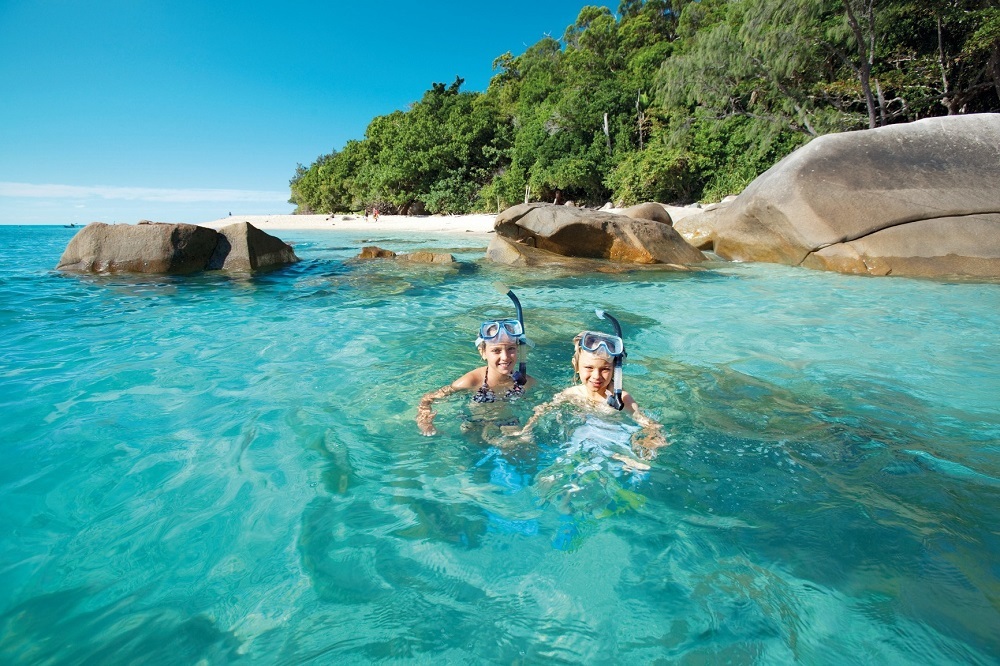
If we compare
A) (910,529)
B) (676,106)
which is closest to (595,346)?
(910,529)

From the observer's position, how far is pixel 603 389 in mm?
3168

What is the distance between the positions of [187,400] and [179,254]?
823 centimetres

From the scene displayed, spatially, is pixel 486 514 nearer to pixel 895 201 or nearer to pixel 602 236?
pixel 602 236

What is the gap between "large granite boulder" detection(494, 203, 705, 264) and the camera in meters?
10.9

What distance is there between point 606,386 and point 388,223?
3786 cm

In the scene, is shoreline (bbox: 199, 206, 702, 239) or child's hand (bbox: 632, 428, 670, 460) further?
shoreline (bbox: 199, 206, 702, 239)

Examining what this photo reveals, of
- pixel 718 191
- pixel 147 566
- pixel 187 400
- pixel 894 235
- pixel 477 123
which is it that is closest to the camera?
pixel 147 566

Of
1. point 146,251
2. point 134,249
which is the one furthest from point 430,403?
point 134,249

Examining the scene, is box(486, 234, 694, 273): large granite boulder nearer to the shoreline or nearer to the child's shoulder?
the child's shoulder

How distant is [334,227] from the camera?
1606 inches

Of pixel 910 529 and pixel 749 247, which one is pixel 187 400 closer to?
pixel 910 529

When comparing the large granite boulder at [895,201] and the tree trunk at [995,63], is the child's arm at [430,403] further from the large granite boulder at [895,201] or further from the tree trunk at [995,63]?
the tree trunk at [995,63]

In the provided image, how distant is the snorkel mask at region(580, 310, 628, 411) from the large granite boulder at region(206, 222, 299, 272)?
34.0ft

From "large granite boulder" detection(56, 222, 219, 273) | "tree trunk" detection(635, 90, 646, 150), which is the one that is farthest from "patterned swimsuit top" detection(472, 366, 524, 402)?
"tree trunk" detection(635, 90, 646, 150)
